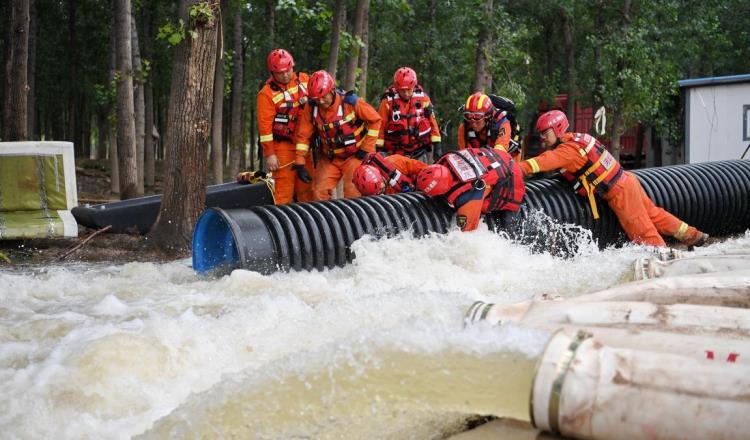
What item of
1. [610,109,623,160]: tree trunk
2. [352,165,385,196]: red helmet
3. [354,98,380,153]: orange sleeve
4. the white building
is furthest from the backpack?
[610,109,623,160]: tree trunk

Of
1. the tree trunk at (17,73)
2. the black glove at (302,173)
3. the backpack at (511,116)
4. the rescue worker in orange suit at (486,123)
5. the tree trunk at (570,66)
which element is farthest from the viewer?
the tree trunk at (570,66)

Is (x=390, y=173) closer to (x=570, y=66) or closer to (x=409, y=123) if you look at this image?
(x=409, y=123)

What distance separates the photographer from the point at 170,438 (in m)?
3.22

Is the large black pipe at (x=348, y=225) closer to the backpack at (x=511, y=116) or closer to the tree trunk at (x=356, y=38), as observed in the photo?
the backpack at (x=511, y=116)

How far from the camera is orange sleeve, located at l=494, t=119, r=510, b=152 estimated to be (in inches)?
370

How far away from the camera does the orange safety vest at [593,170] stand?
863 cm

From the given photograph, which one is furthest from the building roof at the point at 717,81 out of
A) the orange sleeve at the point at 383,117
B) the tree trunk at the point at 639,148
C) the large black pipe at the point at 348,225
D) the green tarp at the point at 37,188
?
the green tarp at the point at 37,188

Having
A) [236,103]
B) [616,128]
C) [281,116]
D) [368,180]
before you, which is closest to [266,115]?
[281,116]

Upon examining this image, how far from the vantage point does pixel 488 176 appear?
24.7 feet

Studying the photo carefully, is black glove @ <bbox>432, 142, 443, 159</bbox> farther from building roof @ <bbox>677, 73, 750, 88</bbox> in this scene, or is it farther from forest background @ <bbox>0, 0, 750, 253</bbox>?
building roof @ <bbox>677, 73, 750, 88</bbox>

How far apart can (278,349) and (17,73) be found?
8954 mm

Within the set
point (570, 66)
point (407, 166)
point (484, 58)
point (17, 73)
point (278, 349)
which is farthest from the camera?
point (570, 66)

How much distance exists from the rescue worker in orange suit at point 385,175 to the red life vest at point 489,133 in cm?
93

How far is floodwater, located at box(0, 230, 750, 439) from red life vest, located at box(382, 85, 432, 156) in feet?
11.0
